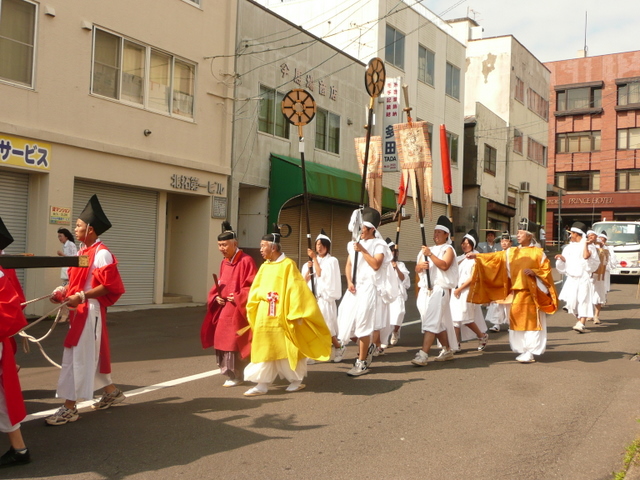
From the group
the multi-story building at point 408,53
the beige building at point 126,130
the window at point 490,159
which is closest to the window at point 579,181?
the window at point 490,159

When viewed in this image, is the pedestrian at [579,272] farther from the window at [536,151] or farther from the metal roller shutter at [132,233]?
the window at [536,151]

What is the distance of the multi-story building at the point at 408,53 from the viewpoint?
965 inches

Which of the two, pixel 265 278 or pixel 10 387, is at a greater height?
pixel 265 278

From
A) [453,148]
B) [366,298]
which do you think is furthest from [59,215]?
[453,148]

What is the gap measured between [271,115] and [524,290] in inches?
455

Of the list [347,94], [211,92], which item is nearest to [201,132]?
[211,92]

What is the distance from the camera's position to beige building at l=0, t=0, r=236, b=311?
12.7 meters

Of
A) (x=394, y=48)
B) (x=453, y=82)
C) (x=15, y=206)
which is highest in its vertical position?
(x=453, y=82)

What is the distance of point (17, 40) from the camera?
12.5 m

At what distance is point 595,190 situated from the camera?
50.5 metres

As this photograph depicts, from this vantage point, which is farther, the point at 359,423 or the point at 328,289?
the point at 328,289

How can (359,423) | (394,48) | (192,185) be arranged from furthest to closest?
(394,48) → (192,185) → (359,423)

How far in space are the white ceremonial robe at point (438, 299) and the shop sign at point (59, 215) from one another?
25.2 feet

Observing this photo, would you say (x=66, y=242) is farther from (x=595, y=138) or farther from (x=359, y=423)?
(x=595, y=138)
